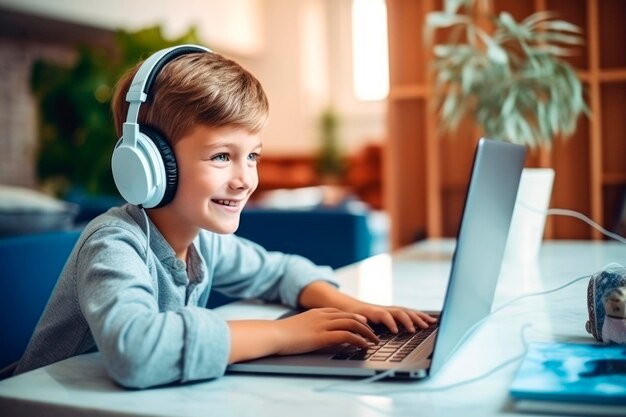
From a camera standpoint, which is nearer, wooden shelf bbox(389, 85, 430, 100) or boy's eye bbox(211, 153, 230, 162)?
boy's eye bbox(211, 153, 230, 162)

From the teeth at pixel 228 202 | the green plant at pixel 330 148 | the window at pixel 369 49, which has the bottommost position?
the green plant at pixel 330 148

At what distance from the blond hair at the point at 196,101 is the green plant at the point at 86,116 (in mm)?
2700

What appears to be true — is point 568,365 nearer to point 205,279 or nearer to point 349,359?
point 349,359

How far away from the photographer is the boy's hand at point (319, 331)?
0.86 meters

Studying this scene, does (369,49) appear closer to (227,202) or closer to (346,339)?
(227,202)

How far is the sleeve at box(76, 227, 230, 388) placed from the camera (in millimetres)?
745

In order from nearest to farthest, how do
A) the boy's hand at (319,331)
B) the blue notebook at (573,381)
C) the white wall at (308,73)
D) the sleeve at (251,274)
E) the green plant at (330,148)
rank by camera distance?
the blue notebook at (573,381), the boy's hand at (319,331), the sleeve at (251,274), the green plant at (330,148), the white wall at (308,73)

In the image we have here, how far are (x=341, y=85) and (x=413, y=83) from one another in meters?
6.94

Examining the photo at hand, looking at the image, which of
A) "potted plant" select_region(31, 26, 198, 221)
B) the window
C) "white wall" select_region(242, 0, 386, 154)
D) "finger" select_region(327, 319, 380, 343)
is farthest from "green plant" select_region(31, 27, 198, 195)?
the window

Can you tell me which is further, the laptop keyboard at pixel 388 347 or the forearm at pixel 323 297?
the forearm at pixel 323 297

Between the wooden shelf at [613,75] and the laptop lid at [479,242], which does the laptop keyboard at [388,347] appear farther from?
the wooden shelf at [613,75]

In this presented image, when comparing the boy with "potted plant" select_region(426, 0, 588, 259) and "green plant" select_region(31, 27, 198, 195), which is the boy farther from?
"green plant" select_region(31, 27, 198, 195)

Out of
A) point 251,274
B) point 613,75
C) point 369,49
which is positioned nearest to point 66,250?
point 251,274

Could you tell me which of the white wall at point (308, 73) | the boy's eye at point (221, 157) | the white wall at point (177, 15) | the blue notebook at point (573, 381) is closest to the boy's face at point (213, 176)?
the boy's eye at point (221, 157)
